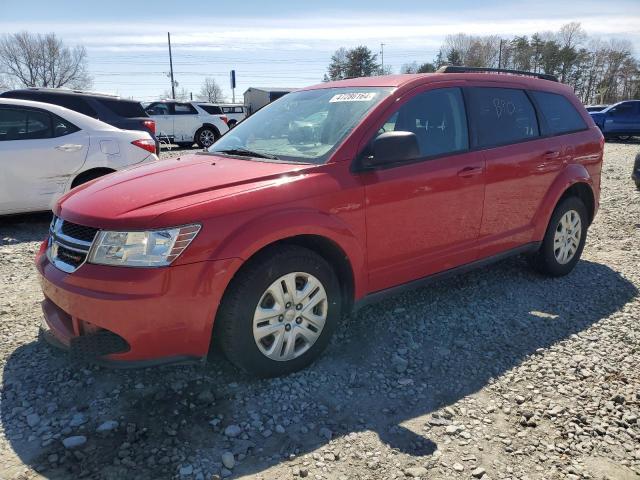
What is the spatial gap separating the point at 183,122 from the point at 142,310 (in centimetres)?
1710

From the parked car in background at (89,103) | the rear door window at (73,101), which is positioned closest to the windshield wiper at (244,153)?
the parked car in background at (89,103)

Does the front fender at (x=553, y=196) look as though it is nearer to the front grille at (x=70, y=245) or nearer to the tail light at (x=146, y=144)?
the front grille at (x=70, y=245)

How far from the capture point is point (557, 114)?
4.64 m

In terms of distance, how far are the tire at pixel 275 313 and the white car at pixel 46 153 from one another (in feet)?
14.7

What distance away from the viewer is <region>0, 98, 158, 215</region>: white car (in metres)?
6.05

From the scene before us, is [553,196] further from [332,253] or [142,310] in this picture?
[142,310]

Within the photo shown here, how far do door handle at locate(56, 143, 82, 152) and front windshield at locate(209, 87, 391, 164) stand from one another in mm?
3121

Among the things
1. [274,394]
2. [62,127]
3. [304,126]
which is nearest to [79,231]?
[274,394]

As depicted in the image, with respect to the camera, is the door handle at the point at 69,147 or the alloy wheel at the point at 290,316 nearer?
the alloy wheel at the point at 290,316

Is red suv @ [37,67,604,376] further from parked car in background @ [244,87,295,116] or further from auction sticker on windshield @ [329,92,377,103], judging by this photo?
parked car in background @ [244,87,295,116]

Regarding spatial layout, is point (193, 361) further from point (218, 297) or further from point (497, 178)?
point (497, 178)

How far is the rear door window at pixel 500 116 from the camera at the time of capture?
12.9 ft

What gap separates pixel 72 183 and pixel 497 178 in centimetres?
501

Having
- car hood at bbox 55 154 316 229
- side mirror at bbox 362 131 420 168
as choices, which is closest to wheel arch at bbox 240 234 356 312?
car hood at bbox 55 154 316 229
